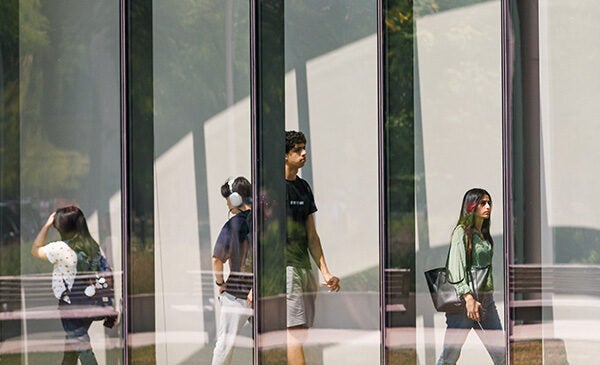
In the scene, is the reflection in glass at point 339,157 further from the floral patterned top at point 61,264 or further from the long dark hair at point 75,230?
the floral patterned top at point 61,264

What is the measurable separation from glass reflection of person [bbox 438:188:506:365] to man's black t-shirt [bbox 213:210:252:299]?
2.05 meters

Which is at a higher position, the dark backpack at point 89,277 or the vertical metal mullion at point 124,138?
the vertical metal mullion at point 124,138

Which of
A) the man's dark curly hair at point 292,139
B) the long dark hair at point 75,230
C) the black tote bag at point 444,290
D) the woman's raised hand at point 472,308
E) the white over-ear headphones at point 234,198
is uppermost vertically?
the man's dark curly hair at point 292,139

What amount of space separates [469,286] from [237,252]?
237 centimetres

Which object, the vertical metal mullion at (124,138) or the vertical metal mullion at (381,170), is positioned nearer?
the vertical metal mullion at (381,170)

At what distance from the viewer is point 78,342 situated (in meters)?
10.4

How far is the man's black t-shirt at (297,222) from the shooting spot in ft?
33.7

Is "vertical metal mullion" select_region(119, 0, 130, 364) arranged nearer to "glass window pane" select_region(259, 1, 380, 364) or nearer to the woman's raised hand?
"glass window pane" select_region(259, 1, 380, 364)

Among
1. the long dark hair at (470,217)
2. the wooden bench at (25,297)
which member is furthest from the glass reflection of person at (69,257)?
the long dark hair at (470,217)

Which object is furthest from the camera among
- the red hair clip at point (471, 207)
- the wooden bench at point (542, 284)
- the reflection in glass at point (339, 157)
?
the reflection in glass at point (339, 157)

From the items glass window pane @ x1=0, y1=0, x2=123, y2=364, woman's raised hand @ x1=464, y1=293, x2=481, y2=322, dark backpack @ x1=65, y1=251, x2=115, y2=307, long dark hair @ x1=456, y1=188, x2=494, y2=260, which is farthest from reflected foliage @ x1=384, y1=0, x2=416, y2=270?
dark backpack @ x1=65, y1=251, x2=115, y2=307

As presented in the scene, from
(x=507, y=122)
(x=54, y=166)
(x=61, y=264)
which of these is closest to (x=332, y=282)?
(x=507, y=122)

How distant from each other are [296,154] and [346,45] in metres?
1.21

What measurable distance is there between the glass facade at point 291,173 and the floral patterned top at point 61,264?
2 centimetres
